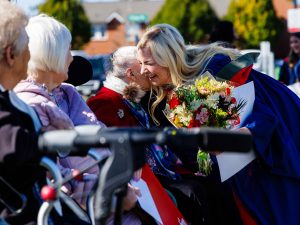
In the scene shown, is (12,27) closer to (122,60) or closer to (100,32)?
(122,60)

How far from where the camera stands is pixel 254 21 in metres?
51.4

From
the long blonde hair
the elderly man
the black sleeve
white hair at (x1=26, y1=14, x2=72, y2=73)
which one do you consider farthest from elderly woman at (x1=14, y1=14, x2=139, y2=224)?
the long blonde hair

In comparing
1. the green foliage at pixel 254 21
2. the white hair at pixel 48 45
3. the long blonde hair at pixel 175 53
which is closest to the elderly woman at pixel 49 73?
the white hair at pixel 48 45

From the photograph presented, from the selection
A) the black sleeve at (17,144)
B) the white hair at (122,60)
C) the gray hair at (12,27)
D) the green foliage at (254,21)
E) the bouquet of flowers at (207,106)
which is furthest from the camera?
the green foliage at (254,21)

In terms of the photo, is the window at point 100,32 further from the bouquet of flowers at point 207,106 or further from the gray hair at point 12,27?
the gray hair at point 12,27

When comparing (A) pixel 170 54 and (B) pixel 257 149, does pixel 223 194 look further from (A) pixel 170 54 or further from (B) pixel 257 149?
(A) pixel 170 54

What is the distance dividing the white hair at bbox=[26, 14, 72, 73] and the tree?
45810 millimetres

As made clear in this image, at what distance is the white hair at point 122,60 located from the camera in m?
4.84

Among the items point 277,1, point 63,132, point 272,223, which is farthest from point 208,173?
point 277,1

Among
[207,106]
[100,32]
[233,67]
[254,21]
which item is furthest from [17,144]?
[100,32]

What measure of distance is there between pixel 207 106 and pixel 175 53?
491mm

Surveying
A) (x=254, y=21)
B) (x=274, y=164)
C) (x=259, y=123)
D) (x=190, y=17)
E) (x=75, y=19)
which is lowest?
(x=254, y=21)

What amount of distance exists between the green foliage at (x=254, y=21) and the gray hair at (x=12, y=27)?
159 feet

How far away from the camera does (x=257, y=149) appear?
4055mm
